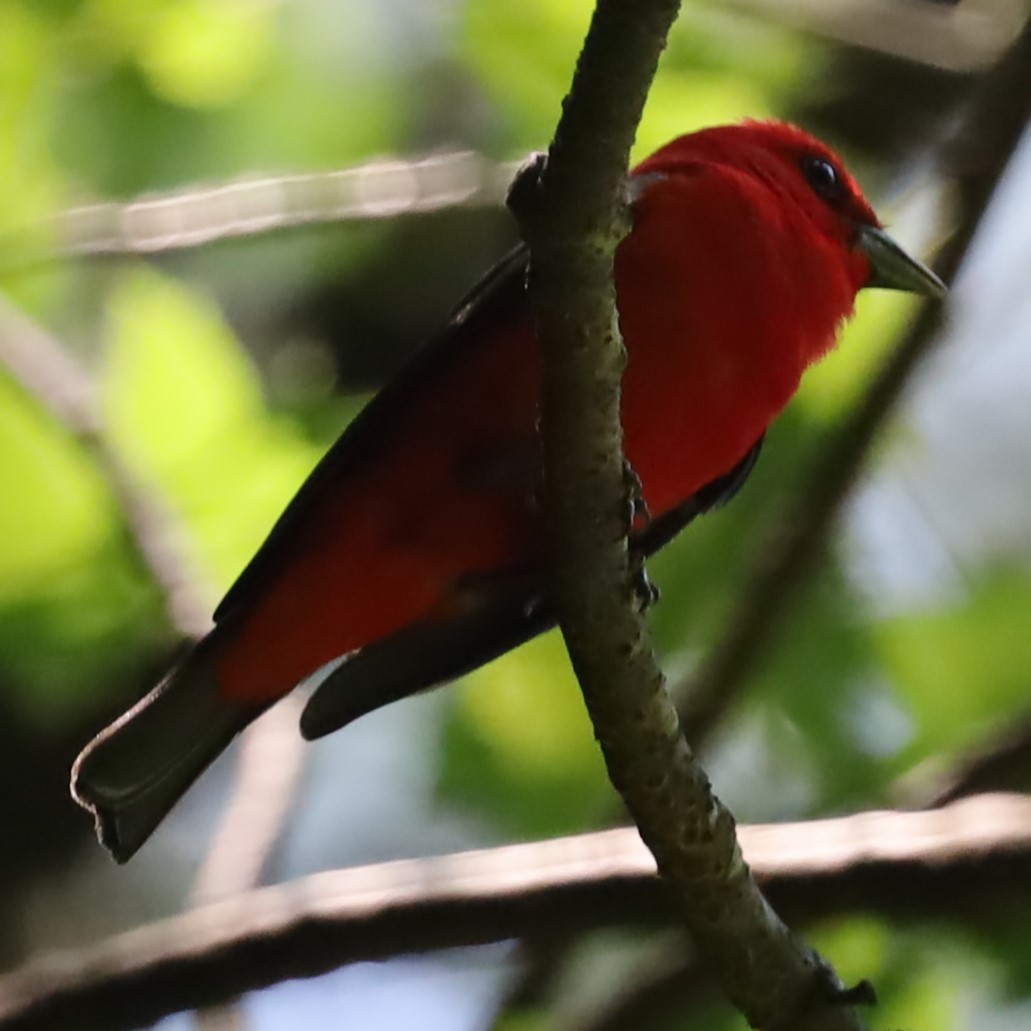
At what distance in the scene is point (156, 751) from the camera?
3.62 metres

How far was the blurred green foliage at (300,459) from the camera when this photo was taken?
12.4 feet

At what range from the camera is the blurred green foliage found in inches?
149

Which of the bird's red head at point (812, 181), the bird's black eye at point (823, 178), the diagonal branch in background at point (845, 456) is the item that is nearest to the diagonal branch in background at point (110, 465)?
the diagonal branch in background at point (845, 456)

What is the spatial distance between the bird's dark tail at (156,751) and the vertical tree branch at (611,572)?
1255mm

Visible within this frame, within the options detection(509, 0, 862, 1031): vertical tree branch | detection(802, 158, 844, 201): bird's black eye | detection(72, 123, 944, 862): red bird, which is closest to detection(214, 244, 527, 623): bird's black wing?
detection(72, 123, 944, 862): red bird

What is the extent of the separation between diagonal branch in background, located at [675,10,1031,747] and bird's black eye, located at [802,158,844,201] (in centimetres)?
25

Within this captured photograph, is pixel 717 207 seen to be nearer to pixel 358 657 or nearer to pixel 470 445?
pixel 470 445

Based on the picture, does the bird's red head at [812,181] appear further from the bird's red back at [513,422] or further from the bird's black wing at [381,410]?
the bird's black wing at [381,410]

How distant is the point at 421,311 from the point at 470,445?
1636mm

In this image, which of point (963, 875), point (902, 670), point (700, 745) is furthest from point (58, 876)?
point (963, 875)

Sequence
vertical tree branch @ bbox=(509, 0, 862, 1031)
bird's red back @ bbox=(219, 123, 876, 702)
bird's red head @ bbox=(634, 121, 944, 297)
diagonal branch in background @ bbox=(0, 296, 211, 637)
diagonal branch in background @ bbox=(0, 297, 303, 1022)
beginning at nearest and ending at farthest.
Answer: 1. vertical tree branch @ bbox=(509, 0, 862, 1031)
2. bird's red back @ bbox=(219, 123, 876, 702)
3. diagonal branch in background @ bbox=(0, 297, 303, 1022)
4. diagonal branch in background @ bbox=(0, 296, 211, 637)
5. bird's red head @ bbox=(634, 121, 944, 297)

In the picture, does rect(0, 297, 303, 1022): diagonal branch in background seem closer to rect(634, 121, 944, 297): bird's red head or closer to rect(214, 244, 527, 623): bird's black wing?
rect(214, 244, 527, 623): bird's black wing

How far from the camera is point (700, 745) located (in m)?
3.81

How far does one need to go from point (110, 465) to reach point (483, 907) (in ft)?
4.19
